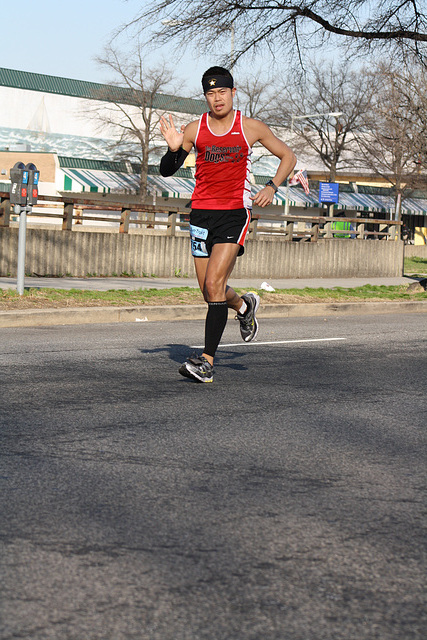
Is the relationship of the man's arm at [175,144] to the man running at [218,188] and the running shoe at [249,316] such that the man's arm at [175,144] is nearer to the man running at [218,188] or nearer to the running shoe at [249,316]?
the man running at [218,188]

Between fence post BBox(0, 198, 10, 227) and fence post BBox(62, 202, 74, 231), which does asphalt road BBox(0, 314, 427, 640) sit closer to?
fence post BBox(0, 198, 10, 227)

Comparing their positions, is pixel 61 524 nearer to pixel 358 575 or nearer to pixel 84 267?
pixel 358 575

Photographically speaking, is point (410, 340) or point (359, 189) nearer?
point (410, 340)

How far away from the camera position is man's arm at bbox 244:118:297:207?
20.3ft

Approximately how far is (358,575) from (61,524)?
1.06 m

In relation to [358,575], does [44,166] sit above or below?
above

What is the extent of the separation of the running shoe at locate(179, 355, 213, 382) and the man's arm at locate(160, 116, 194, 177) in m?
1.36

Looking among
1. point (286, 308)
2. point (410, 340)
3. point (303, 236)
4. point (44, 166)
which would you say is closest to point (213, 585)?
point (410, 340)

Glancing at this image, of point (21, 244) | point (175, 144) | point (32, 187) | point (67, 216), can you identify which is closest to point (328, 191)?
point (67, 216)

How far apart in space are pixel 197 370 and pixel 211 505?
9.21ft

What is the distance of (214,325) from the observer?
629 centimetres

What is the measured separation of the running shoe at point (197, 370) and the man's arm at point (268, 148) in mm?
1184

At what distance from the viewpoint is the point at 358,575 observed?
270cm

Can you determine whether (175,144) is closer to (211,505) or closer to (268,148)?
(268,148)
